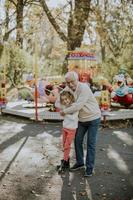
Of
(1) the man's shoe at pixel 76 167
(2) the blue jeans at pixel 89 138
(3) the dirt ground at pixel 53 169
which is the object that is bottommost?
(3) the dirt ground at pixel 53 169

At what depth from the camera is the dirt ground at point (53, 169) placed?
6344 mm

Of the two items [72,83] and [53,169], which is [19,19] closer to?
[53,169]

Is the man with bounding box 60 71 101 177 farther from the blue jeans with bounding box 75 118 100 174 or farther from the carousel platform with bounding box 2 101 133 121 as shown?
the carousel platform with bounding box 2 101 133 121

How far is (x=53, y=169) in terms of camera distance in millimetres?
7676

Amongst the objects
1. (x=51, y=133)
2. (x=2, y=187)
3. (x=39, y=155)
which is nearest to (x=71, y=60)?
(x=51, y=133)

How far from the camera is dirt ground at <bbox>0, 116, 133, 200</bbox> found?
6.34 metres

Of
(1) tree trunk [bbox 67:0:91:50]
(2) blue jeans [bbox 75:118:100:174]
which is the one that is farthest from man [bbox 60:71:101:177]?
(1) tree trunk [bbox 67:0:91:50]

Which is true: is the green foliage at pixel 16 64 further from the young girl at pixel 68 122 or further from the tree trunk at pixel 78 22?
the young girl at pixel 68 122

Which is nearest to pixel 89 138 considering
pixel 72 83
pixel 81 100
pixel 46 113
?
pixel 81 100

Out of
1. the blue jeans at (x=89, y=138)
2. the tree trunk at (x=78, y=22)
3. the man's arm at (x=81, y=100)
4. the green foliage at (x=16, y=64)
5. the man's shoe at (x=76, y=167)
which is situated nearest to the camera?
the man's arm at (x=81, y=100)

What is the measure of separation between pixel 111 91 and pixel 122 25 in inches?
679

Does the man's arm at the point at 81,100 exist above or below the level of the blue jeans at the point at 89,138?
above

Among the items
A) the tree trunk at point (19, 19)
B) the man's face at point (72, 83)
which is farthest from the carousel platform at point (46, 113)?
the tree trunk at point (19, 19)

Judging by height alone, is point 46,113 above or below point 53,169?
above
